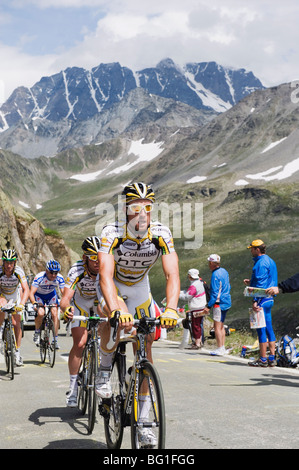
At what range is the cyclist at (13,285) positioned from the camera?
1160 cm

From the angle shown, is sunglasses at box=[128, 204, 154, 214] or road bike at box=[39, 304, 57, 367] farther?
road bike at box=[39, 304, 57, 367]

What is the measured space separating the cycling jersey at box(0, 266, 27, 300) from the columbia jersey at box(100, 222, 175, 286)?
248 inches

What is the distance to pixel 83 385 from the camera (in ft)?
24.5

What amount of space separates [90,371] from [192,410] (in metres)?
1.56

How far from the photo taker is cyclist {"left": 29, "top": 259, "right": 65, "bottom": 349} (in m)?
14.0

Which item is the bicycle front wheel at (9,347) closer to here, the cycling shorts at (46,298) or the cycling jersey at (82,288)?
the cycling jersey at (82,288)

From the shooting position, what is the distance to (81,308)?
29.6ft

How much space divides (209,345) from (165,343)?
196cm

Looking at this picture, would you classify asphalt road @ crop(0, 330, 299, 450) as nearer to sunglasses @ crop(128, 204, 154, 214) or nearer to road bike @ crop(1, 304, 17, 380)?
road bike @ crop(1, 304, 17, 380)

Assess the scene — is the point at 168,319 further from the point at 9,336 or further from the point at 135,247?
the point at 9,336

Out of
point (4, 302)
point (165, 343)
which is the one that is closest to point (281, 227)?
point (165, 343)

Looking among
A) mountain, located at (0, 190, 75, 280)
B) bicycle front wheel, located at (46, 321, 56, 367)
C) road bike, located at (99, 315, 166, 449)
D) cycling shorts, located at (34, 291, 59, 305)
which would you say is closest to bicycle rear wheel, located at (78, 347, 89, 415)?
road bike, located at (99, 315, 166, 449)
